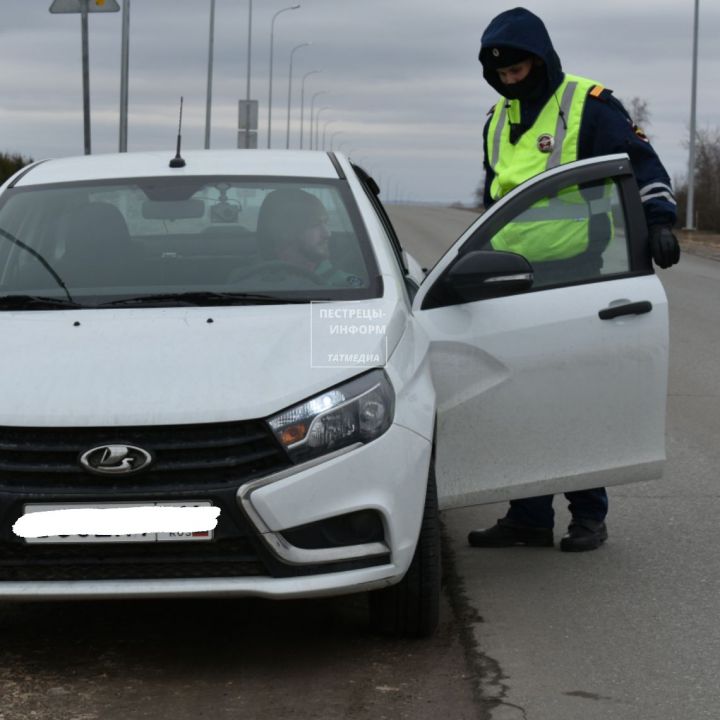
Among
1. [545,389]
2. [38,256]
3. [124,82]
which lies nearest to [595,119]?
[545,389]

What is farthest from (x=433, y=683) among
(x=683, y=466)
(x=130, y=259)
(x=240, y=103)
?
A: (x=240, y=103)

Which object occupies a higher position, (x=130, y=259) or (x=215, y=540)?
(x=130, y=259)

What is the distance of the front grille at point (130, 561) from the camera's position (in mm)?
4543

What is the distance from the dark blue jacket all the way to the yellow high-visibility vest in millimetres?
39

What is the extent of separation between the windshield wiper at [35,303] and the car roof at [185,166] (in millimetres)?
910

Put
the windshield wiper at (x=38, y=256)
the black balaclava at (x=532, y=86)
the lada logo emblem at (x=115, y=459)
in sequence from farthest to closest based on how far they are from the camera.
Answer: the black balaclava at (x=532, y=86), the windshield wiper at (x=38, y=256), the lada logo emblem at (x=115, y=459)

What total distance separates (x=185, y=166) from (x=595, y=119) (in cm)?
161

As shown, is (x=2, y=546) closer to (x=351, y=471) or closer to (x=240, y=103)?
(x=351, y=471)

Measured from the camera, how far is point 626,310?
18.9ft

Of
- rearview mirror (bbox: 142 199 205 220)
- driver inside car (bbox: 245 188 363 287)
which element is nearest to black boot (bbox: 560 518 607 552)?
driver inside car (bbox: 245 188 363 287)

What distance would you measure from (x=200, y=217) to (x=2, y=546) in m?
1.79

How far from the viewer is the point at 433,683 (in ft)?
15.4

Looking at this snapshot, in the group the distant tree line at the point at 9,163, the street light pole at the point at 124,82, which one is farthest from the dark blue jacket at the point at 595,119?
the distant tree line at the point at 9,163

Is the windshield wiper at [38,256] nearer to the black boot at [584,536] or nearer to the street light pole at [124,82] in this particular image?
the black boot at [584,536]
